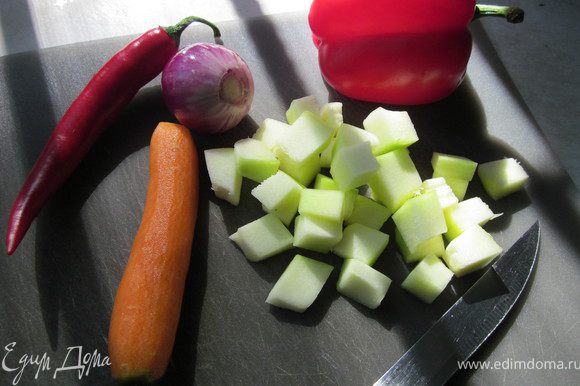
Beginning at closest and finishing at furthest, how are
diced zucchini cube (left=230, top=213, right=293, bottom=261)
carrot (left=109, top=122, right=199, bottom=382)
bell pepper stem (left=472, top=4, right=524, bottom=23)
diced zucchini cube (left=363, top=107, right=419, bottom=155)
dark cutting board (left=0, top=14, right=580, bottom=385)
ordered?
1. carrot (left=109, top=122, right=199, bottom=382)
2. dark cutting board (left=0, top=14, right=580, bottom=385)
3. diced zucchini cube (left=230, top=213, right=293, bottom=261)
4. diced zucchini cube (left=363, top=107, right=419, bottom=155)
5. bell pepper stem (left=472, top=4, right=524, bottom=23)

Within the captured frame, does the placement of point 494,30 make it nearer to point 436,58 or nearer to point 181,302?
point 436,58

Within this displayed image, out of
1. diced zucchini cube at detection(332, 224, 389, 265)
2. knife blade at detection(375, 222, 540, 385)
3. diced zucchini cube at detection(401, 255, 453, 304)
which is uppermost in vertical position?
diced zucchini cube at detection(332, 224, 389, 265)

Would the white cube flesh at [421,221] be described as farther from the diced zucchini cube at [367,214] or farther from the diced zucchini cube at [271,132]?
the diced zucchini cube at [271,132]

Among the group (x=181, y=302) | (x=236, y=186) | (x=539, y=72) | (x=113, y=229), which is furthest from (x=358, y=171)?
(x=539, y=72)

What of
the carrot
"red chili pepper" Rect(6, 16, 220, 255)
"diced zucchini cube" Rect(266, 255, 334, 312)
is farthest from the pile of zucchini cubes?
"red chili pepper" Rect(6, 16, 220, 255)

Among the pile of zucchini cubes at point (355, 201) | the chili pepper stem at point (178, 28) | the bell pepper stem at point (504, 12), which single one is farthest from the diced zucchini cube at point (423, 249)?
the chili pepper stem at point (178, 28)

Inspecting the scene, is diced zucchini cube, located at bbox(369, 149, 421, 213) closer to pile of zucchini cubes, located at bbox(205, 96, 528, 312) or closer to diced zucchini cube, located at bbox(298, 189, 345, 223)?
pile of zucchini cubes, located at bbox(205, 96, 528, 312)

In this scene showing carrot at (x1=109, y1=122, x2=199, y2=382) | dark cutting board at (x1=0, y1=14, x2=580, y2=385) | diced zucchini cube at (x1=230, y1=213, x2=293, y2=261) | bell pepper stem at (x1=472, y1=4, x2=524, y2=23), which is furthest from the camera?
bell pepper stem at (x1=472, y1=4, x2=524, y2=23)
